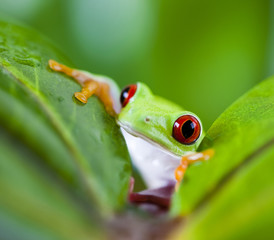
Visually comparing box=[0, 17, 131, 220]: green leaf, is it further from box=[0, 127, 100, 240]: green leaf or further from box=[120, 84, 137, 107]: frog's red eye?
box=[120, 84, 137, 107]: frog's red eye

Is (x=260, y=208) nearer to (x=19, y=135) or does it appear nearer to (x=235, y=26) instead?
(x=19, y=135)

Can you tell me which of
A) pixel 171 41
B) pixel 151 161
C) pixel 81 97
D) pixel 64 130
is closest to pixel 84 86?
pixel 81 97

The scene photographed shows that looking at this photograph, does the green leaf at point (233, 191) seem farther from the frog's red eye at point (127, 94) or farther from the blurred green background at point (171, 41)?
the blurred green background at point (171, 41)

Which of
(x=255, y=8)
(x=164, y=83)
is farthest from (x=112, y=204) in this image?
(x=255, y=8)

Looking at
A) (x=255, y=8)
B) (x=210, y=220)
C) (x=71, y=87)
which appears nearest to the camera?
(x=210, y=220)

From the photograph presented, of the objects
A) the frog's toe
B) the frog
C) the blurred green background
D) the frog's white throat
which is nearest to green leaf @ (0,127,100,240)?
the frog's toe
